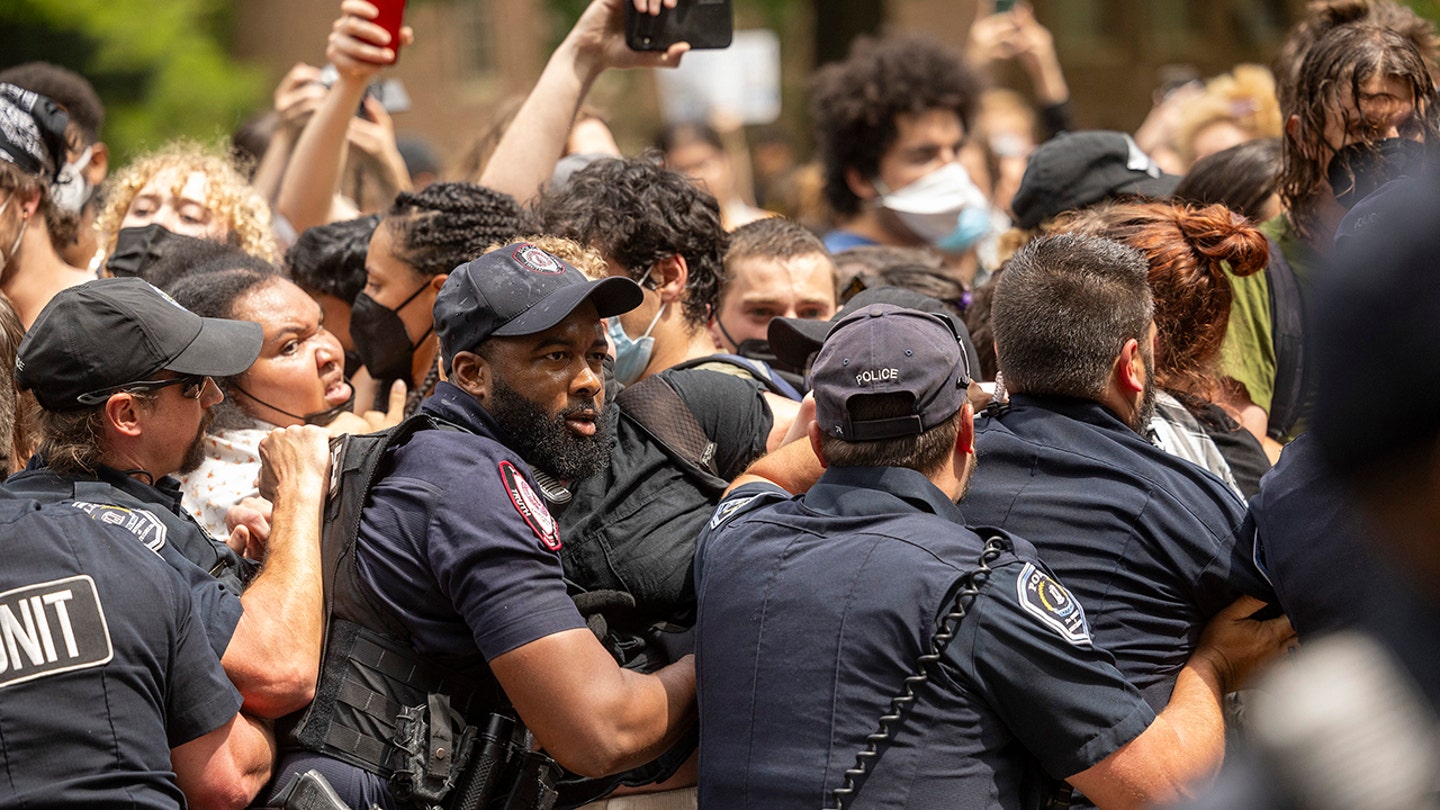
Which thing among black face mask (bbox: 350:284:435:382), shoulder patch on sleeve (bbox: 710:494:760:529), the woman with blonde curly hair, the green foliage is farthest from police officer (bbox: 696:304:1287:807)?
the green foliage

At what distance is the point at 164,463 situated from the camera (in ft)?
10.3

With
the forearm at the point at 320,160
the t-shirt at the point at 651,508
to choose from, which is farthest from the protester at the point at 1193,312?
the forearm at the point at 320,160

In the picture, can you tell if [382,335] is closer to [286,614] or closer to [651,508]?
[651,508]

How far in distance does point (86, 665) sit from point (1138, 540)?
2.05 metres

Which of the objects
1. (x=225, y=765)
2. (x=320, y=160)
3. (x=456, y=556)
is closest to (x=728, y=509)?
(x=456, y=556)

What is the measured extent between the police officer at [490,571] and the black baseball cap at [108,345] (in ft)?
1.53

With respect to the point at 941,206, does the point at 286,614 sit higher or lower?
higher

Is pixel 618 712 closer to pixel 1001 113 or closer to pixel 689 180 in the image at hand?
pixel 689 180

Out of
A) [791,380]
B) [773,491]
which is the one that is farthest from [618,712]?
[791,380]

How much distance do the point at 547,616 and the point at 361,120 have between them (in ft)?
14.8

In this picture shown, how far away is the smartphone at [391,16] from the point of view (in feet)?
16.5

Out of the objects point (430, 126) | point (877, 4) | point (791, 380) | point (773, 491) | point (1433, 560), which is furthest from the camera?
point (430, 126)

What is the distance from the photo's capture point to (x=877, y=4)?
15.9 metres

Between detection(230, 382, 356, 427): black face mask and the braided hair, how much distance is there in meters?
0.46
